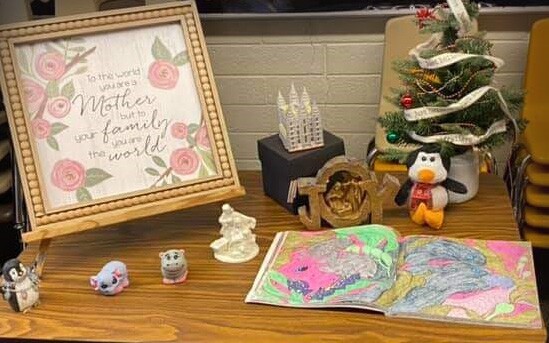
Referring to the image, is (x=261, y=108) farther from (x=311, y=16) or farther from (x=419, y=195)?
(x=419, y=195)

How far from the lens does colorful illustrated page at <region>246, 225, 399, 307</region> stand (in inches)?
47.2

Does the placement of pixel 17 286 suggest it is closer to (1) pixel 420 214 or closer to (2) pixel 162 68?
(2) pixel 162 68

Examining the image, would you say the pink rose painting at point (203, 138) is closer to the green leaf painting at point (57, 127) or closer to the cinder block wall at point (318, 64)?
the green leaf painting at point (57, 127)

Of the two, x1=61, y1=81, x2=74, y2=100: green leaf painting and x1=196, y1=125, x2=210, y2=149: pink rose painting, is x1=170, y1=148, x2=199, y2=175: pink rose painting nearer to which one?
x1=196, y1=125, x2=210, y2=149: pink rose painting

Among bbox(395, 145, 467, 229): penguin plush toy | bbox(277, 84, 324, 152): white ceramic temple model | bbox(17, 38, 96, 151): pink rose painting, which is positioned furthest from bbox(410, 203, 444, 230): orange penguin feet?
bbox(17, 38, 96, 151): pink rose painting

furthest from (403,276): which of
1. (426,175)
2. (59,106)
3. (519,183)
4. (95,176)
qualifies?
(519,183)

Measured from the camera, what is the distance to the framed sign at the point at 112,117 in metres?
1.33

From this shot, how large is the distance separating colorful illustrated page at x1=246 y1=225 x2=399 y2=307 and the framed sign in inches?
6.9

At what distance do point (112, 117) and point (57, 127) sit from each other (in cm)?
10

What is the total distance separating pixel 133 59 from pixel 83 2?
791mm

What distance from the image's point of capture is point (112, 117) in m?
1.38

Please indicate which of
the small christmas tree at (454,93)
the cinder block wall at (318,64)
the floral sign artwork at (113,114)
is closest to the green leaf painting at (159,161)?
the floral sign artwork at (113,114)

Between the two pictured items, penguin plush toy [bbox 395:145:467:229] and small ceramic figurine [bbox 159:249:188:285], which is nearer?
small ceramic figurine [bbox 159:249:188:285]

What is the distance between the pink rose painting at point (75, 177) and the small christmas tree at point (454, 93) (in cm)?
58
